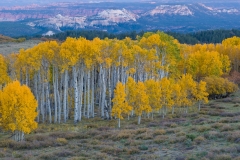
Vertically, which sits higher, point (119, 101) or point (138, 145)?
point (119, 101)

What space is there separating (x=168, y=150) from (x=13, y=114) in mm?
17114

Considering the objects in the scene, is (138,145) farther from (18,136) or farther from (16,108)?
(18,136)

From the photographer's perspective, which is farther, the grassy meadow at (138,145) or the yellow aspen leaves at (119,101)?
the yellow aspen leaves at (119,101)

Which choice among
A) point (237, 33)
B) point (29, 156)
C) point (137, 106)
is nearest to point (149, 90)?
point (137, 106)

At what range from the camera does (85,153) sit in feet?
90.4

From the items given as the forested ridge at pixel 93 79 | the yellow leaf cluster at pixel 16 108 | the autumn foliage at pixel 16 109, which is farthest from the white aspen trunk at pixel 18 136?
the yellow leaf cluster at pixel 16 108

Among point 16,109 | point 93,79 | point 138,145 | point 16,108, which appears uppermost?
point 16,108

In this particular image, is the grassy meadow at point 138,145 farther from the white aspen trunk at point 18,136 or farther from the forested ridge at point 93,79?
the forested ridge at point 93,79

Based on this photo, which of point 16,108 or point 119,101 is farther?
point 119,101

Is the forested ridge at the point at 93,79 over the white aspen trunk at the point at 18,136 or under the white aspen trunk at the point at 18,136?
over

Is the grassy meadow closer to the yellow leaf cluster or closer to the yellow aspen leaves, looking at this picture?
the yellow leaf cluster

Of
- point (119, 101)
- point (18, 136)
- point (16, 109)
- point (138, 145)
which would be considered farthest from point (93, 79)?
point (138, 145)

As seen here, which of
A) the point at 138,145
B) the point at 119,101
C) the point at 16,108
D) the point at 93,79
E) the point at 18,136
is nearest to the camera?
the point at 138,145

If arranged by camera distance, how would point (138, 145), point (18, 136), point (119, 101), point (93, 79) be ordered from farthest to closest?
point (93, 79)
point (119, 101)
point (18, 136)
point (138, 145)
